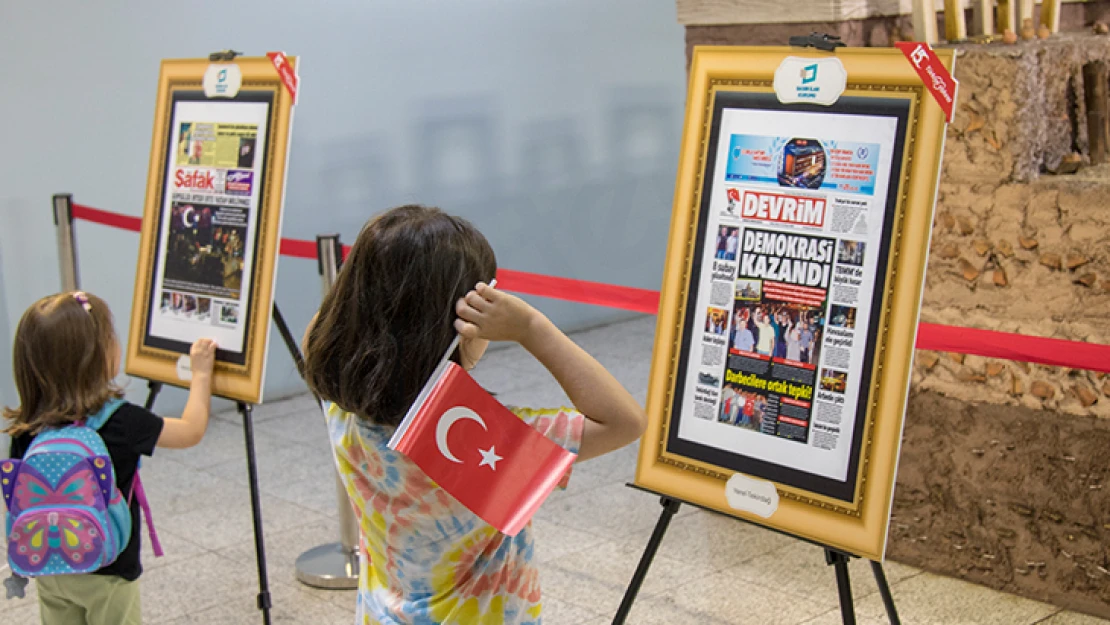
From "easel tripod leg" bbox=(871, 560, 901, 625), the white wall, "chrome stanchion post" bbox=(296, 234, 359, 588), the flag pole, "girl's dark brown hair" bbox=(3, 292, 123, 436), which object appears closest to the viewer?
the flag pole

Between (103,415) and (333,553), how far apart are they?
142cm

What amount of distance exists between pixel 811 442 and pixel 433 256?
1.06 meters

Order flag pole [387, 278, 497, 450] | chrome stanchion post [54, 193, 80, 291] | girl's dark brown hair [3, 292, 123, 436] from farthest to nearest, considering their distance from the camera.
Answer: chrome stanchion post [54, 193, 80, 291]
girl's dark brown hair [3, 292, 123, 436]
flag pole [387, 278, 497, 450]

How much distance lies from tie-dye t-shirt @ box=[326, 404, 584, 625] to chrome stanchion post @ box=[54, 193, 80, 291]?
2827mm

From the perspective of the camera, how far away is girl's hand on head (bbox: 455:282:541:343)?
150cm

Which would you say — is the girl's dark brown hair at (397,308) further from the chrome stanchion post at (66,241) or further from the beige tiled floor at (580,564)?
the chrome stanchion post at (66,241)

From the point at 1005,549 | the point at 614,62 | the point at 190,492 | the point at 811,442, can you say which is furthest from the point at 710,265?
the point at 614,62

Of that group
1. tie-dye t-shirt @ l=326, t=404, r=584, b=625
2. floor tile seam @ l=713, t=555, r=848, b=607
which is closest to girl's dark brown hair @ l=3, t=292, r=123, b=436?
tie-dye t-shirt @ l=326, t=404, r=584, b=625

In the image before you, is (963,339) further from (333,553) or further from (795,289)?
(333,553)

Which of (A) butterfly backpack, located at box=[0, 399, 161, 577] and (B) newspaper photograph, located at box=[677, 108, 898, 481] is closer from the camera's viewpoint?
(B) newspaper photograph, located at box=[677, 108, 898, 481]

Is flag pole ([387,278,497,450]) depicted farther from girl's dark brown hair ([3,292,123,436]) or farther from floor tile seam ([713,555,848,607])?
floor tile seam ([713,555,848,607])

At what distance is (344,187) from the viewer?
569 cm

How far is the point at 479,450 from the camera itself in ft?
5.03

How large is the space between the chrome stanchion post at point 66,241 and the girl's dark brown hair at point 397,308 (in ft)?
9.62
